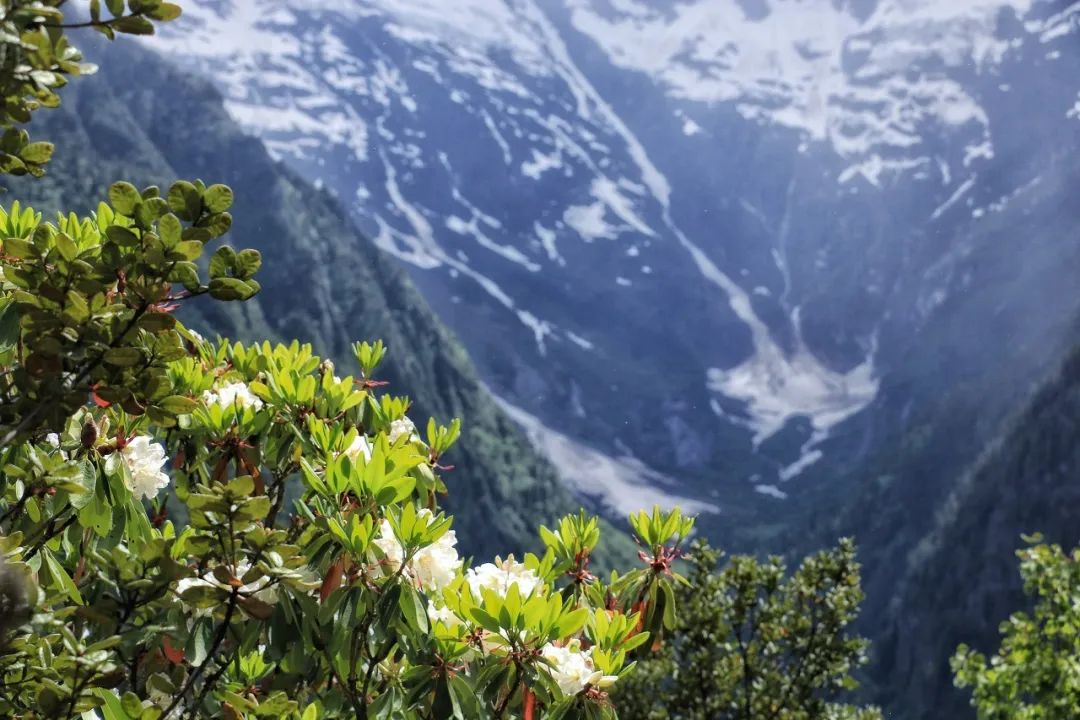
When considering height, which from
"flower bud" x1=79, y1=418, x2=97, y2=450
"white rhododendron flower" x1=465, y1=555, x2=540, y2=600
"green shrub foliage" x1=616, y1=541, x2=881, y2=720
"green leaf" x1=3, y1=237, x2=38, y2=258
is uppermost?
"green leaf" x1=3, y1=237, x2=38, y2=258

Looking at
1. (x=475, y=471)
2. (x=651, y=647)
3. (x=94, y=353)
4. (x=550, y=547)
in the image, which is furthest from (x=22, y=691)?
(x=475, y=471)

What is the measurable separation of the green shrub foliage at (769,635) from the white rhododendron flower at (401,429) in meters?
12.2

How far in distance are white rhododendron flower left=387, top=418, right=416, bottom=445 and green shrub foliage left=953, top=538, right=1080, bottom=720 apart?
1344 centimetres

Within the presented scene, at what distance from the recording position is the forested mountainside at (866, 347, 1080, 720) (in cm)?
14475

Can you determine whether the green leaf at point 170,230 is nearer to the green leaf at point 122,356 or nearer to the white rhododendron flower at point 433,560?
the green leaf at point 122,356

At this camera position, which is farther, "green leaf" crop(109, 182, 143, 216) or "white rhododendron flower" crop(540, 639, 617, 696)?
"white rhododendron flower" crop(540, 639, 617, 696)

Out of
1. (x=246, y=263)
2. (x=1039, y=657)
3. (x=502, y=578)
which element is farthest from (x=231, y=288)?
(x=1039, y=657)

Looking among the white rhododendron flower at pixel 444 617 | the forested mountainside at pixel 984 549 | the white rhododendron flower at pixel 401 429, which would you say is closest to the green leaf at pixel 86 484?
the white rhododendron flower at pixel 444 617

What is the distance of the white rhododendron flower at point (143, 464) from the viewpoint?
3602 millimetres

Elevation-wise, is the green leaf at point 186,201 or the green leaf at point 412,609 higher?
the green leaf at point 186,201

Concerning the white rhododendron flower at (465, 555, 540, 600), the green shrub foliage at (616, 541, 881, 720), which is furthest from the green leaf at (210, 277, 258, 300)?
the green shrub foliage at (616, 541, 881, 720)

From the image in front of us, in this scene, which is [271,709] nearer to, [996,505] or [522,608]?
[522,608]

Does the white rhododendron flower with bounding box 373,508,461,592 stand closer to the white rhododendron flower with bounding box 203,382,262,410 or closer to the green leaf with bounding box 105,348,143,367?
the green leaf with bounding box 105,348,143,367

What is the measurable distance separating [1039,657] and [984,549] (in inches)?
6068
